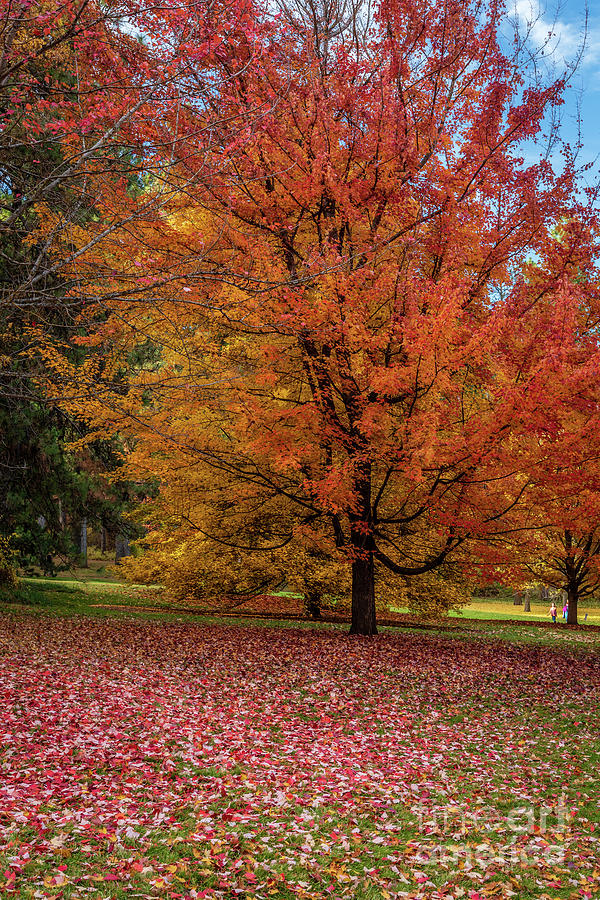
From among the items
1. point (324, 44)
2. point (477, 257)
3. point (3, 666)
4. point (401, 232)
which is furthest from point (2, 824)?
point (324, 44)

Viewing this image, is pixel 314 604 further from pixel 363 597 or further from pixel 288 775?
pixel 288 775

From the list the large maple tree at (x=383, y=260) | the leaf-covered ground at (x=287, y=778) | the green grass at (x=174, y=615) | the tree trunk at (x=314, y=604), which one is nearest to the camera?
the leaf-covered ground at (x=287, y=778)

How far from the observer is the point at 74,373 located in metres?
12.6

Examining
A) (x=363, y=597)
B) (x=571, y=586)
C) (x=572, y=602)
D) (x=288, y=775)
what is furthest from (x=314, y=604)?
(x=288, y=775)

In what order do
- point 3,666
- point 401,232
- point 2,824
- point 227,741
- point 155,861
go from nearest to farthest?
point 155,861 → point 2,824 → point 227,741 → point 3,666 → point 401,232

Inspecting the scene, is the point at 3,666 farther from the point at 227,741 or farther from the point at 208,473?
the point at 208,473

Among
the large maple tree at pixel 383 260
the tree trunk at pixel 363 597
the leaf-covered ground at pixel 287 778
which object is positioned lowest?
the leaf-covered ground at pixel 287 778

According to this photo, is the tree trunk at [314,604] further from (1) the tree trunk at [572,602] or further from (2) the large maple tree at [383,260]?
(1) the tree trunk at [572,602]

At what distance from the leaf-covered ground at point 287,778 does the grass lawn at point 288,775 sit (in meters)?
0.02

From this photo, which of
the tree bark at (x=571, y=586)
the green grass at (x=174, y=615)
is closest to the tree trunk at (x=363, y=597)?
the green grass at (x=174, y=615)

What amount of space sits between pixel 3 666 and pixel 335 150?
9651mm

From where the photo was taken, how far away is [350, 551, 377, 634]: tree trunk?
Result: 14414 mm

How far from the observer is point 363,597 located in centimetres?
1466

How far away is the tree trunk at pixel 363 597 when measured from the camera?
1441 centimetres
